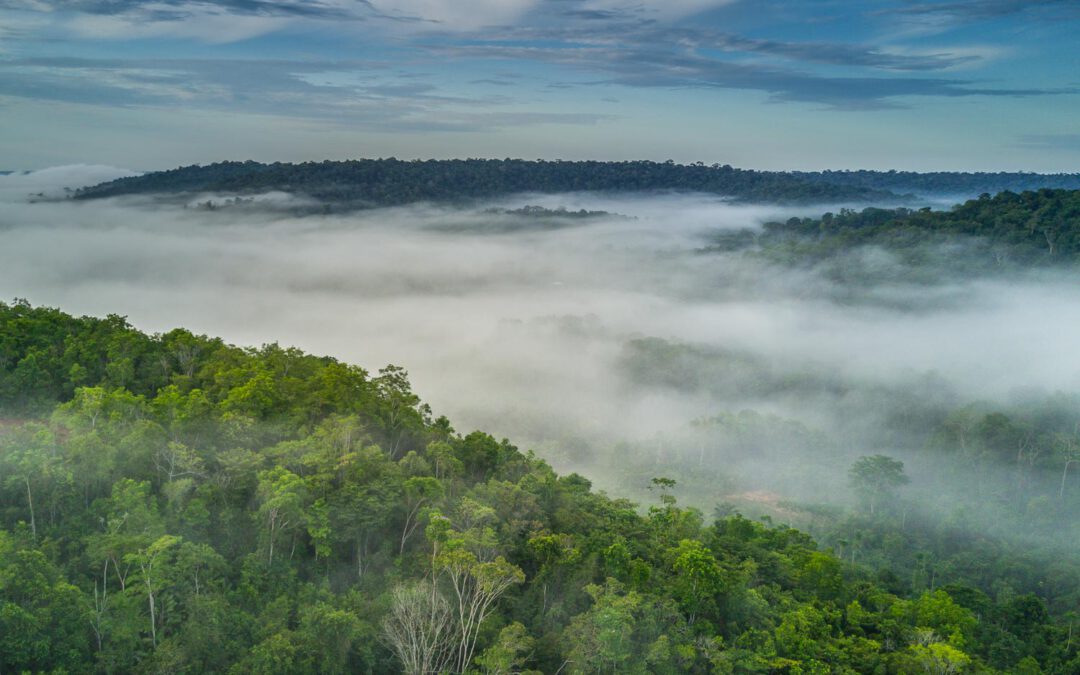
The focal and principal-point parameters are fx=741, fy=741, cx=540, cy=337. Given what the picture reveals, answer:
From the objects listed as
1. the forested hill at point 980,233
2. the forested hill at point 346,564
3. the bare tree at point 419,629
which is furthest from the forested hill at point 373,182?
the bare tree at point 419,629

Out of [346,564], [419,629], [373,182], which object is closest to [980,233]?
[346,564]

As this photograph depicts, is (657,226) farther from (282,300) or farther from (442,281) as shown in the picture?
(282,300)

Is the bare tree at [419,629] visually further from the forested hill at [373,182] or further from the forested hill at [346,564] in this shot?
the forested hill at [373,182]

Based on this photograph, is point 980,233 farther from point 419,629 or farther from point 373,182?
point 373,182

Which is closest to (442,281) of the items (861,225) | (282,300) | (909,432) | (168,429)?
(282,300)

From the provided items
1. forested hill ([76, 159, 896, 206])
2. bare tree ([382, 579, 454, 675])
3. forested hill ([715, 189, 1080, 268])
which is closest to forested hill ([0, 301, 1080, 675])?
bare tree ([382, 579, 454, 675])

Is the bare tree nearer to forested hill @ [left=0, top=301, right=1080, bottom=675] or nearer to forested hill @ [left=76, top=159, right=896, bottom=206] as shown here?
forested hill @ [left=0, top=301, right=1080, bottom=675]
